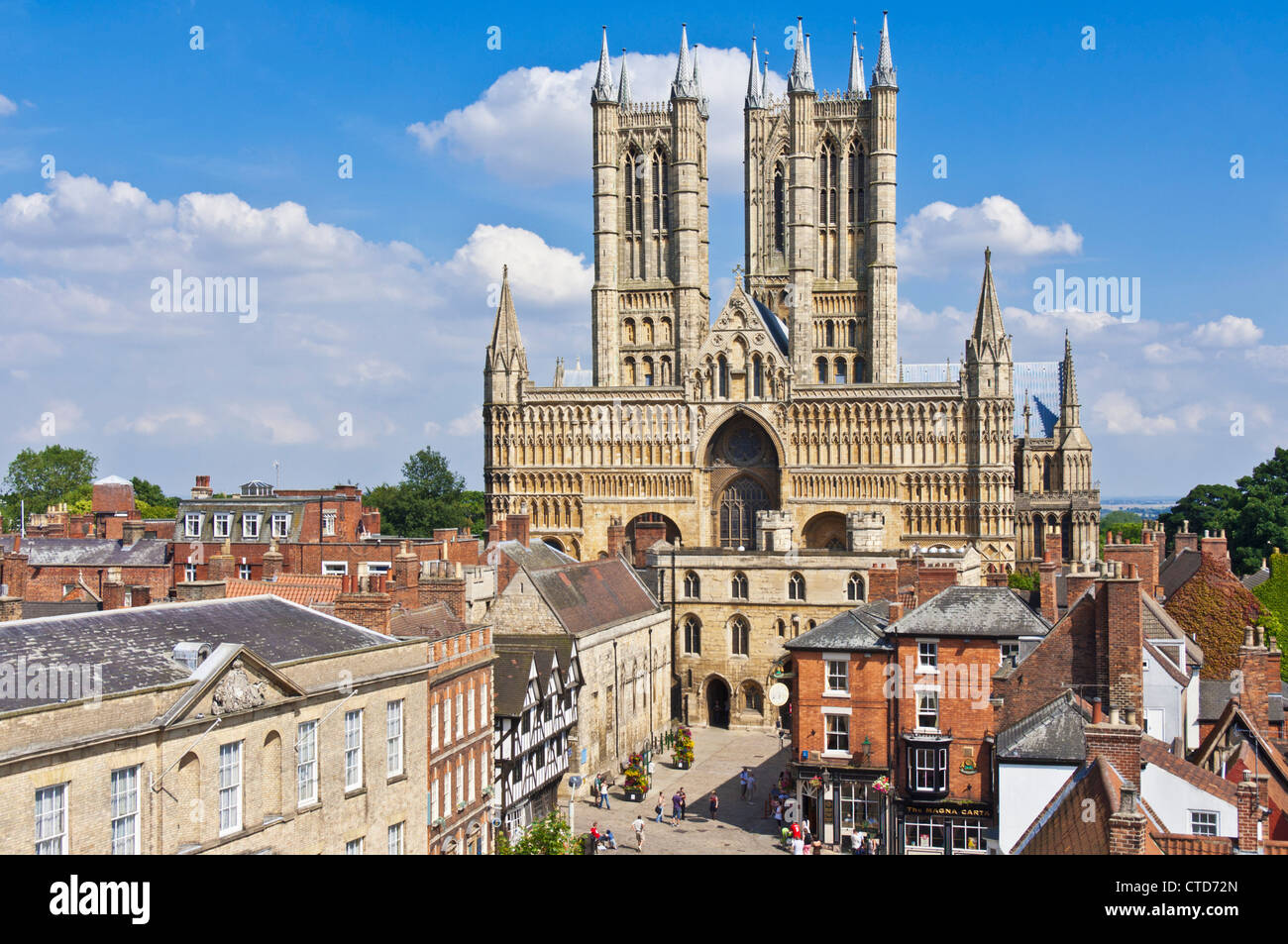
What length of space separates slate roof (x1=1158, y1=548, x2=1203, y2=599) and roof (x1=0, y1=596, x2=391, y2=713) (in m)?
31.5

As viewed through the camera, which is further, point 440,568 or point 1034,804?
point 440,568

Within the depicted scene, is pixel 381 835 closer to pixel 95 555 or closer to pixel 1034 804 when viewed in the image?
pixel 1034 804

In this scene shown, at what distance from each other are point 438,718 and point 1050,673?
14.6m

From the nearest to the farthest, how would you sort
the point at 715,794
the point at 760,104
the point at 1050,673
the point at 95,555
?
the point at 1050,673 < the point at 715,794 < the point at 95,555 < the point at 760,104

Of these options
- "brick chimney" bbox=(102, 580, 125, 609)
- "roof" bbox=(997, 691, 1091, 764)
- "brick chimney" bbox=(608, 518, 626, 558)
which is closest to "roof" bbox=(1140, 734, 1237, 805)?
"roof" bbox=(997, 691, 1091, 764)

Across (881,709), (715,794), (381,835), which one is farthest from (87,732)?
(715,794)

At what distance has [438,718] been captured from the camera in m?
29.9

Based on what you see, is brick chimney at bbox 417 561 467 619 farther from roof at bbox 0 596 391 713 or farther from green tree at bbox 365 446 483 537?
green tree at bbox 365 446 483 537

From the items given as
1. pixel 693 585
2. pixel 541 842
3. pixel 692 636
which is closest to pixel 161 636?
pixel 541 842

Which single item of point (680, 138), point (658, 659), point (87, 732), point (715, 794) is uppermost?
point (680, 138)

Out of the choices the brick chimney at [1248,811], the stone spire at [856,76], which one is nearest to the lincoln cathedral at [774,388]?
the stone spire at [856,76]

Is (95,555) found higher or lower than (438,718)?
higher

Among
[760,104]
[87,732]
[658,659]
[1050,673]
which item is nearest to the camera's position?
[87,732]

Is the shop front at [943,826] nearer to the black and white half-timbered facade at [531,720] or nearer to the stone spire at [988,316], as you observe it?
the black and white half-timbered facade at [531,720]
